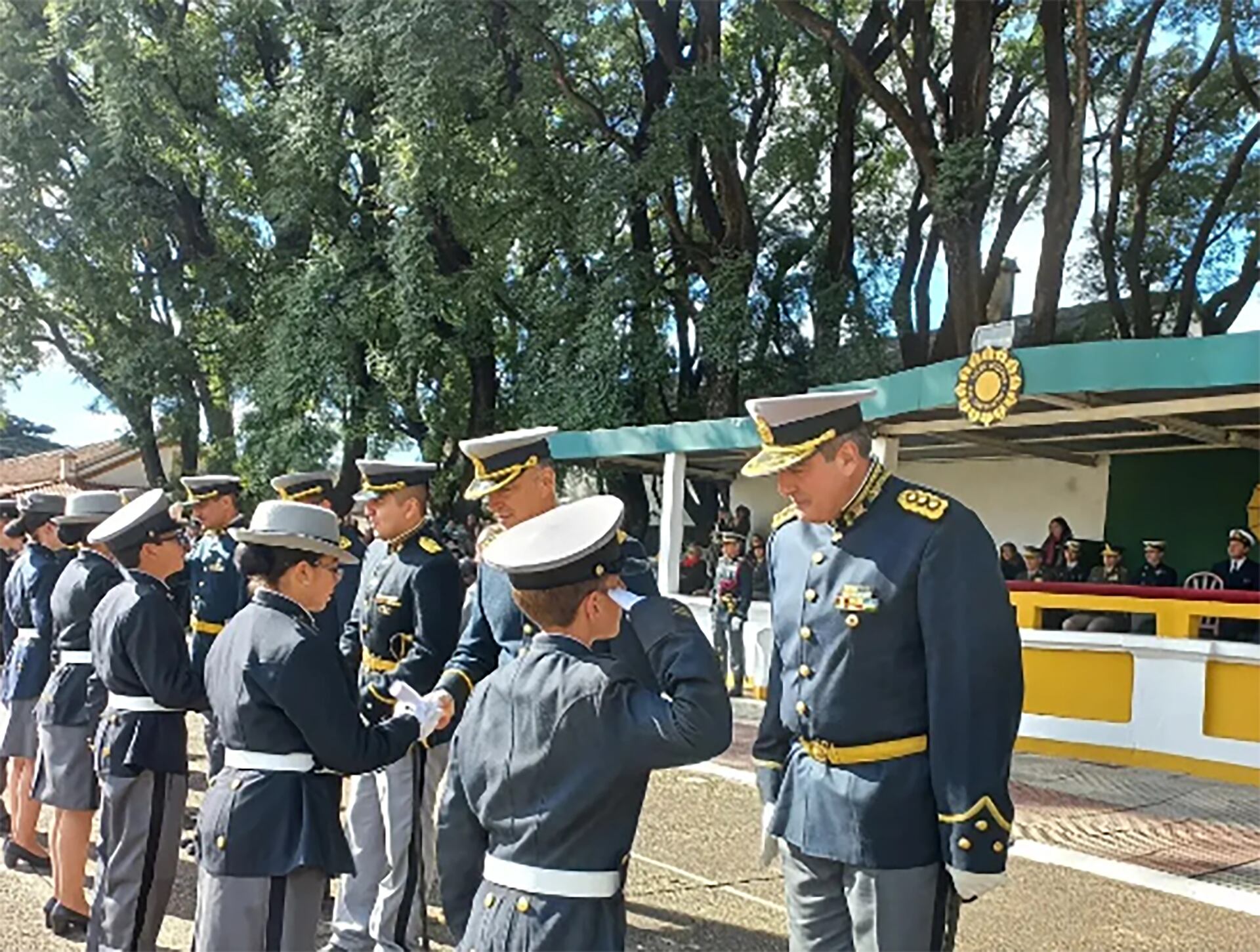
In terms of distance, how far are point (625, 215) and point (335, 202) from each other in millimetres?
4567

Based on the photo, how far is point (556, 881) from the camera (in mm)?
2393

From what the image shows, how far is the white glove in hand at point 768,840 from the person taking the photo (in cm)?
325

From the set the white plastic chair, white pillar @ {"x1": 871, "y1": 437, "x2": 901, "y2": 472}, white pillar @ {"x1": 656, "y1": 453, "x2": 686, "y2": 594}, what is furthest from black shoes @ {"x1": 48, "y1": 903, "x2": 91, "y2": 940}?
white pillar @ {"x1": 656, "y1": 453, "x2": 686, "y2": 594}

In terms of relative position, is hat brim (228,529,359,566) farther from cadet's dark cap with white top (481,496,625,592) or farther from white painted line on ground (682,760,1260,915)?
white painted line on ground (682,760,1260,915)

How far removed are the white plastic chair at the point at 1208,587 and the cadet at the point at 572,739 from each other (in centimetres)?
819

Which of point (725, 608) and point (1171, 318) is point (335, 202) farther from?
point (1171, 318)

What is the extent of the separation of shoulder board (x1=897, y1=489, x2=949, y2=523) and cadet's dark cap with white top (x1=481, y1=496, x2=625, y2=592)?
2.89 feet

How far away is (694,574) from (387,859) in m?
11.4

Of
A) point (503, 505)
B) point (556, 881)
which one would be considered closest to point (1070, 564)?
point (503, 505)

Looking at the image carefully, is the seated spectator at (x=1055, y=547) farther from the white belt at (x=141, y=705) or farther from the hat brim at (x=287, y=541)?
the hat brim at (x=287, y=541)

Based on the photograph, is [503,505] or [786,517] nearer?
[786,517]

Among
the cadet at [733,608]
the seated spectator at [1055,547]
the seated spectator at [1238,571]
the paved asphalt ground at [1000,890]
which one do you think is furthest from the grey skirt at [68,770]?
the seated spectator at [1055,547]

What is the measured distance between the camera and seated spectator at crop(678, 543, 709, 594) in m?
15.7

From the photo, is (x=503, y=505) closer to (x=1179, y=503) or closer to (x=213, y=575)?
(x=213, y=575)
